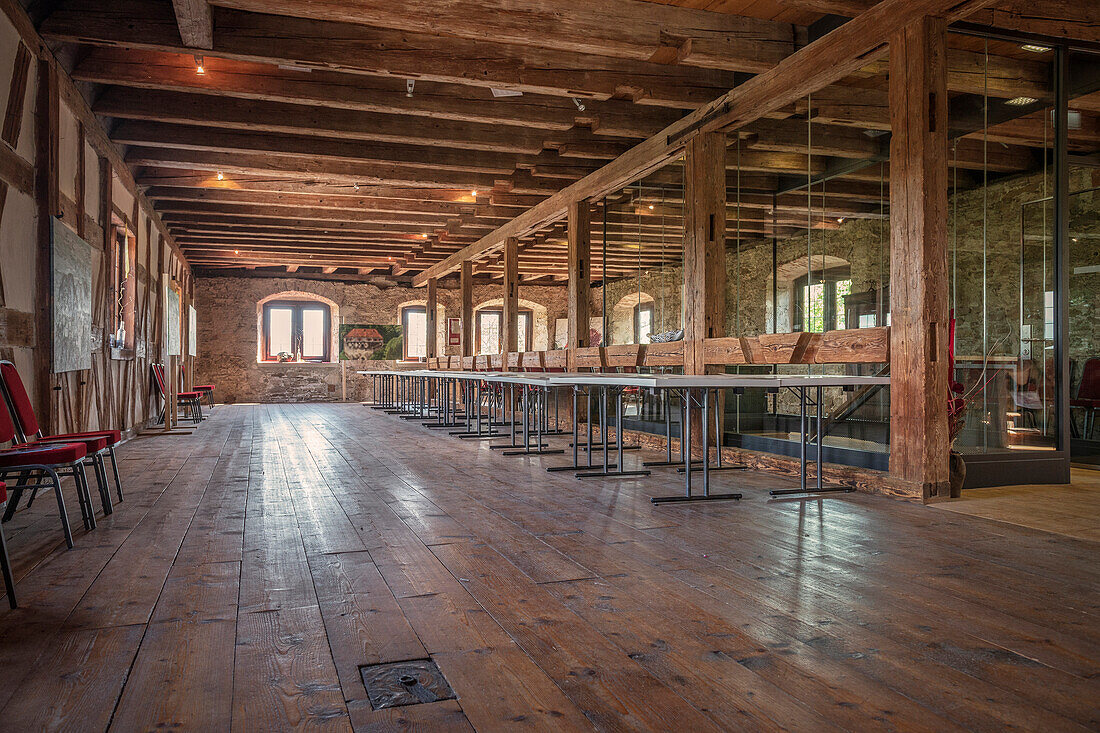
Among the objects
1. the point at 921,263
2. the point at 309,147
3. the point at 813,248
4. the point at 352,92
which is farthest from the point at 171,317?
the point at 921,263

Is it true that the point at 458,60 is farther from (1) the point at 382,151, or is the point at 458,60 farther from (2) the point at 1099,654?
(2) the point at 1099,654

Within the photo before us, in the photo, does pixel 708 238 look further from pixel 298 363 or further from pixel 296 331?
pixel 296 331

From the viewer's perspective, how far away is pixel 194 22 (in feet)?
15.1

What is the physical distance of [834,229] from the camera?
227 inches

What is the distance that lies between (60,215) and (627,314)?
16.5 feet

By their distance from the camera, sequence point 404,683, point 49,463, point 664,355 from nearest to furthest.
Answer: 1. point 404,683
2. point 49,463
3. point 664,355

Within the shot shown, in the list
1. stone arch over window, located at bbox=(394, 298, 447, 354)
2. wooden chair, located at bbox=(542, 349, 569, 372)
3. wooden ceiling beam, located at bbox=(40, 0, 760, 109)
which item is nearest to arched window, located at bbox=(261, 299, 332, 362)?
stone arch over window, located at bbox=(394, 298, 447, 354)

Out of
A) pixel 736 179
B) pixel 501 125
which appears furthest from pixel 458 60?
pixel 736 179

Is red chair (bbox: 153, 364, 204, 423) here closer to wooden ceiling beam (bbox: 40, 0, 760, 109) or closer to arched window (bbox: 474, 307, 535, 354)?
wooden ceiling beam (bbox: 40, 0, 760, 109)

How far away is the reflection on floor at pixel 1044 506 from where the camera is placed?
3510 mm

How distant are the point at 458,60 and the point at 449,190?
4.32 meters

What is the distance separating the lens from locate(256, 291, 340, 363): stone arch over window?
55.2ft

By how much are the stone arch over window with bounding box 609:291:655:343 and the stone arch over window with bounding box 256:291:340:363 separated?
10.5 meters

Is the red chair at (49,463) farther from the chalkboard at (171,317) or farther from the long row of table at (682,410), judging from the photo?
the chalkboard at (171,317)
